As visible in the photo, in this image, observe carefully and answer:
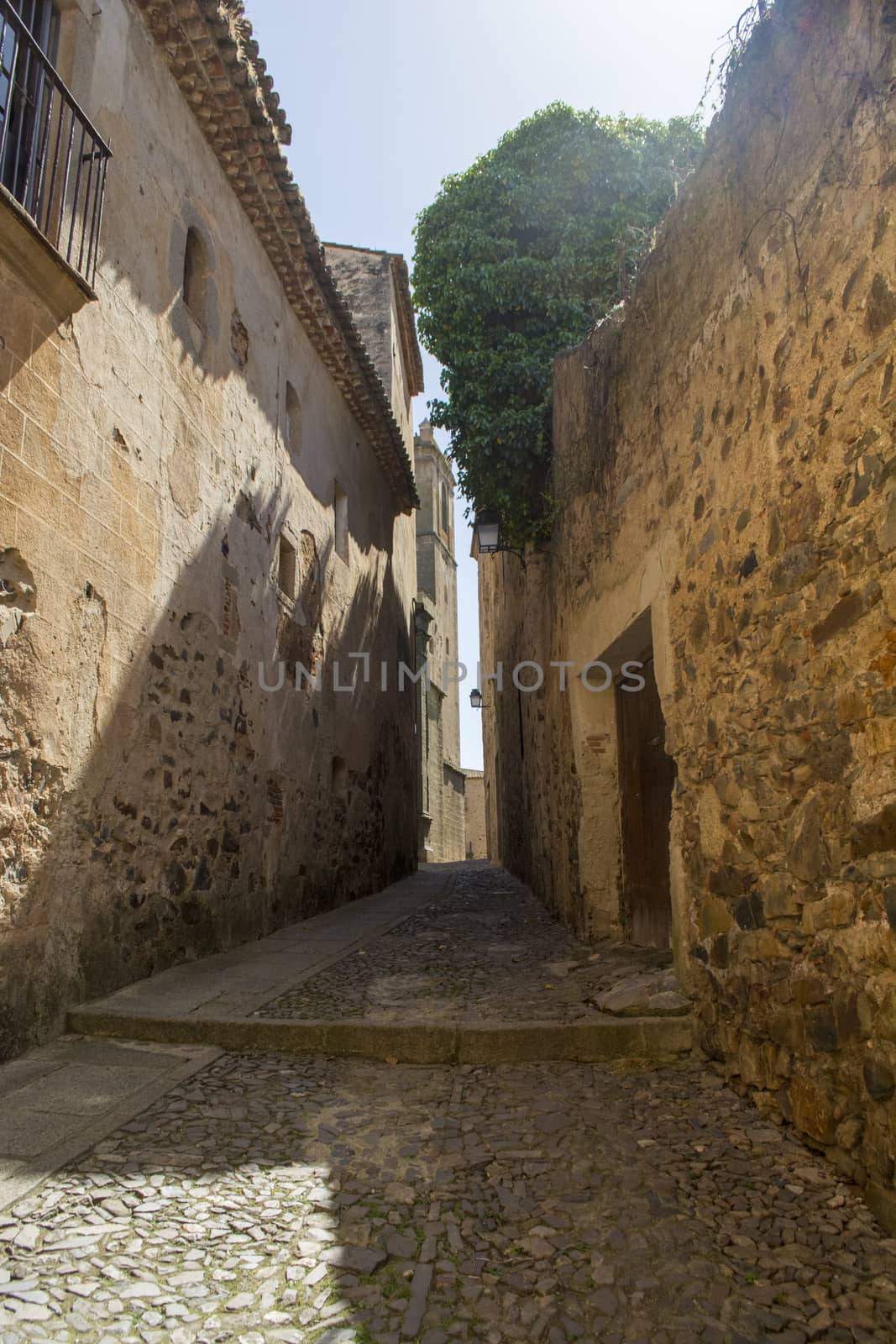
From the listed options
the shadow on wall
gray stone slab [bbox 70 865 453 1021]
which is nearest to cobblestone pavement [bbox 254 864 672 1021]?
gray stone slab [bbox 70 865 453 1021]

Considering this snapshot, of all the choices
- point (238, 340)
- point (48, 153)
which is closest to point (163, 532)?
point (48, 153)

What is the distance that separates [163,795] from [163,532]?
1.59 m

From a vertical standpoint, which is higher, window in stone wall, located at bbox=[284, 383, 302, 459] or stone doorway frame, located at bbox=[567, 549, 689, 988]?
window in stone wall, located at bbox=[284, 383, 302, 459]

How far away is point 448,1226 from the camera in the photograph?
90.0 inches

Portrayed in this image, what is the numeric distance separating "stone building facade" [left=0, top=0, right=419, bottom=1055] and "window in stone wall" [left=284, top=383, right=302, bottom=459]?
29 millimetres

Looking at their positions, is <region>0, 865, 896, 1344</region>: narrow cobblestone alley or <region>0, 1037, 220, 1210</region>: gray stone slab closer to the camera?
<region>0, 865, 896, 1344</region>: narrow cobblestone alley

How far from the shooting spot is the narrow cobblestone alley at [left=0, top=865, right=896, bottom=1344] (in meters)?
1.88

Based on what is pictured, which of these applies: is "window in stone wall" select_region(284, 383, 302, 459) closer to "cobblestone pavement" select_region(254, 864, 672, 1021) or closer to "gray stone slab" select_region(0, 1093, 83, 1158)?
"cobblestone pavement" select_region(254, 864, 672, 1021)

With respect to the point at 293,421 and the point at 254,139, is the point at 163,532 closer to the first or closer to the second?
the point at 254,139

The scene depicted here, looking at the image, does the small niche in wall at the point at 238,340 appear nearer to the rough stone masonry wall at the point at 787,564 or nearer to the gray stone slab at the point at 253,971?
the rough stone masonry wall at the point at 787,564

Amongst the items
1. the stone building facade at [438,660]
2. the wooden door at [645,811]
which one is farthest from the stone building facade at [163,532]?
the stone building facade at [438,660]

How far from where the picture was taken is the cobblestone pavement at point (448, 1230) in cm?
188

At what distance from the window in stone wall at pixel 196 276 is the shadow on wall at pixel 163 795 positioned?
1364 mm

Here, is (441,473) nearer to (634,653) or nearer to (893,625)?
(634,653)
